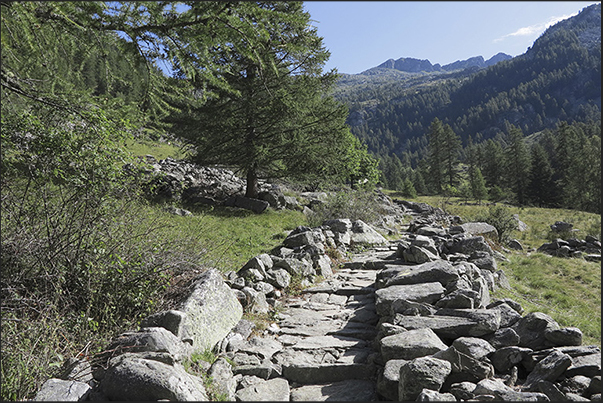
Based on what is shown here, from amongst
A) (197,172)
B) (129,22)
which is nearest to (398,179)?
(197,172)

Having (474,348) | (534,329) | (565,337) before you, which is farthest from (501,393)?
(534,329)

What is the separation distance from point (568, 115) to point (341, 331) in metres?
227

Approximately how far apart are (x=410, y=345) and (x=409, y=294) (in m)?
1.90

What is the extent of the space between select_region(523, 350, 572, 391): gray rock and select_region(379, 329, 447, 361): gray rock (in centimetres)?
86

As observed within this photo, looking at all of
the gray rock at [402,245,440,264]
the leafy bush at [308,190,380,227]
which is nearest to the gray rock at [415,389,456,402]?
the gray rock at [402,245,440,264]

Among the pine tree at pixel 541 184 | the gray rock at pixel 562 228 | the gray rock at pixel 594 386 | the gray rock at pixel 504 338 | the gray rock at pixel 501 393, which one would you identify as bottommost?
the pine tree at pixel 541 184

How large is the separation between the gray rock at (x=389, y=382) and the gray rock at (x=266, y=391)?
0.97m

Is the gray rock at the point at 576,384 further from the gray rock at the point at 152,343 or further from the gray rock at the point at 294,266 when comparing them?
the gray rock at the point at 294,266

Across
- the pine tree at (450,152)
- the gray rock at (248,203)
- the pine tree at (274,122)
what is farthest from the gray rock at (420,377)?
the pine tree at (450,152)

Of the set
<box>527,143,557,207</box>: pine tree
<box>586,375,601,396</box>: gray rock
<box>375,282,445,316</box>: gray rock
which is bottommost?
<box>527,143,557,207</box>: pine tree

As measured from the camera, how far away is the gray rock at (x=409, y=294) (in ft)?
18.6

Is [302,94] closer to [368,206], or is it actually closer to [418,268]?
[368,206]

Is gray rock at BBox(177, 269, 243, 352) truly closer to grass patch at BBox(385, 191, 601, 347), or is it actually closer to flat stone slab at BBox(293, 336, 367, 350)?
flat stone slab at BBox(293, 336, 367, 350)

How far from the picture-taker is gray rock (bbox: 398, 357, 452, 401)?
10.4 ft
